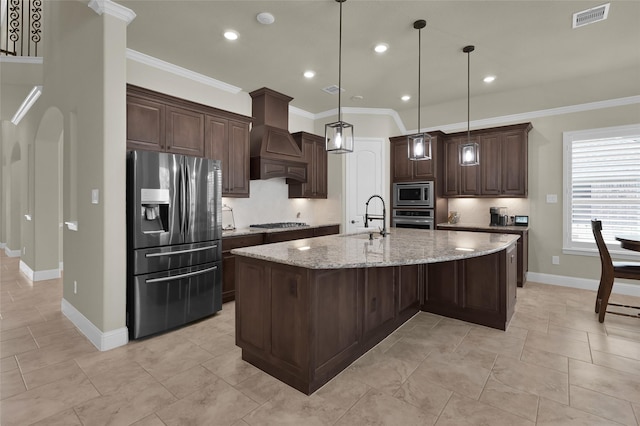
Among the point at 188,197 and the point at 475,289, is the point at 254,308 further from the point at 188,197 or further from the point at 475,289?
the point at 475,289

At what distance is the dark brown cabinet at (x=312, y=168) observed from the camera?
5.58 meters

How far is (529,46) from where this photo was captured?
3627 millimetres

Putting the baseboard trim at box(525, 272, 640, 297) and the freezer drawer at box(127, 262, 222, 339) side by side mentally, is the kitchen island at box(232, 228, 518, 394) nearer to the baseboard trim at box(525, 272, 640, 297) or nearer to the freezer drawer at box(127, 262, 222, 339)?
the freezer drawer at box(127, 262, 222, 339)

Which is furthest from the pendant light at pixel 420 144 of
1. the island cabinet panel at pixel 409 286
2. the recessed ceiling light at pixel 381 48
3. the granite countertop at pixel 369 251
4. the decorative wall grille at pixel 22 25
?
the decorative wall grille at pixel 22 25

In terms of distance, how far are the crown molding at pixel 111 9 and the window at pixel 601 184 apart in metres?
5.91

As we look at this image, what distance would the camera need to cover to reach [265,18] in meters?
3.06

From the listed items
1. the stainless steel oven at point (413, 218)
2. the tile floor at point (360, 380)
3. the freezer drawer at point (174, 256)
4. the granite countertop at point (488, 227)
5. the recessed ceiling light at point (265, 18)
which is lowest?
the tile floor at point (360, 380)

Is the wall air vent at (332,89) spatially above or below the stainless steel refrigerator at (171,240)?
above

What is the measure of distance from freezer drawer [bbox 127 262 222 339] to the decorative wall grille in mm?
4805

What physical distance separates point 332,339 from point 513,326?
219 cm

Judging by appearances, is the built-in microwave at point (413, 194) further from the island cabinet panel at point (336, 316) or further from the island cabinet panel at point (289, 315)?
the island cabinet panel at point (289, 315)

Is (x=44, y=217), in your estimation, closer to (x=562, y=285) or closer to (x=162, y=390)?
(x=162, y=390)

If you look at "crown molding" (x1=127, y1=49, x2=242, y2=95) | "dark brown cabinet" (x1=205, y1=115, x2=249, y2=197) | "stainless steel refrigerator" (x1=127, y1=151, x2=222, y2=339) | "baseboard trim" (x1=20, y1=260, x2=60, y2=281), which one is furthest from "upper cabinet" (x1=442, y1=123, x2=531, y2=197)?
"baseboard trim" (x1=20, y1=260, x2=60, y2=281)

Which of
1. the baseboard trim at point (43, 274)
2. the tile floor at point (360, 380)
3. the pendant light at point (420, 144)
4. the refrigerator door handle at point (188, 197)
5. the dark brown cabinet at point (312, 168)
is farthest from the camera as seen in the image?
the dark brown cabinet at point (312, 168)
